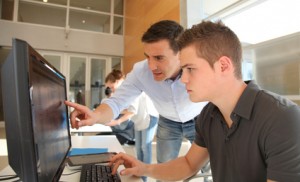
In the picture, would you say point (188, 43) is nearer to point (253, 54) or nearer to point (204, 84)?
point (204, 84)

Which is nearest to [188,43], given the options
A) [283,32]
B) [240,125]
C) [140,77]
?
[240,125]

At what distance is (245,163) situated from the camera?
708 mm

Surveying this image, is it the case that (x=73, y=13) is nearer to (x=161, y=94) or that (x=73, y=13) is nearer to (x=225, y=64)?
(x=161, y=94)

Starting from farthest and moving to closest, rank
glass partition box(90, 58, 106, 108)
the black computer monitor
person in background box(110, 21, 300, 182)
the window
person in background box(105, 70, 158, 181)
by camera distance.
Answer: glass partition box(90, 58, 106, 108) → the window → person in background box(105, 70, 158, 181) → person in background box(110, 21, 300, 182) → the black computer monitor

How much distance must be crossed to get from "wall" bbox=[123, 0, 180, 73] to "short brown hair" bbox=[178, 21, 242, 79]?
2.87 metres

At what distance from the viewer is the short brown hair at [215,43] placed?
0.79 m

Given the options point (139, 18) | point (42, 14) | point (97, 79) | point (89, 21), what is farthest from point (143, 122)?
point (42, 14)

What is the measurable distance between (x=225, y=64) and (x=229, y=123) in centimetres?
21

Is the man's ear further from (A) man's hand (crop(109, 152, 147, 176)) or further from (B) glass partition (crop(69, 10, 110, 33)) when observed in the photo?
(B) glass partition (crop(69, 10, 110, 33))

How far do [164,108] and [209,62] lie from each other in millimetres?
922

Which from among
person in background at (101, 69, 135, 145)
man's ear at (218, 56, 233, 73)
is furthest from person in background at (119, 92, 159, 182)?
man's ear at (218, 56, 233, 73)

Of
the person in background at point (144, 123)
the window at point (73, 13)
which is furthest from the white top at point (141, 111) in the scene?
the window at point (73, 13)

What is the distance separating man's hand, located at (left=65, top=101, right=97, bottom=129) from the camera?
1042mm

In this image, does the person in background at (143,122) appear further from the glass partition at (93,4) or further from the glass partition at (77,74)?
the glass partition at (93,4)
